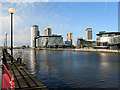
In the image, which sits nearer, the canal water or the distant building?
the canal water

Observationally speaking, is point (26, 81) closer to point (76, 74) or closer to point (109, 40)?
point (76, 74)

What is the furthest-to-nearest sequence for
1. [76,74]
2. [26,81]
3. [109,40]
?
1. [109,40]
2. [76,74]
3. [26,81]

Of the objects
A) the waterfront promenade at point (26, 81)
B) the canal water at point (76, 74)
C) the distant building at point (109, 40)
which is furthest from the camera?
the distant building at point (109, 40)

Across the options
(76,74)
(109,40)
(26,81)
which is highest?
(109,40)

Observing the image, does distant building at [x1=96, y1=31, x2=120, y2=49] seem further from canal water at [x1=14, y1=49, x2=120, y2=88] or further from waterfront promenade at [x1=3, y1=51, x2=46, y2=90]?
waterfront promenade at [x1=3, y1=51, x2=46, y2=90]

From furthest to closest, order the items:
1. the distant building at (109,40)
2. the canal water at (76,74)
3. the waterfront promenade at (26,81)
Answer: the distant building at (109,40)
the canal water at (76,74)
the waterfront promenade at (26,81)

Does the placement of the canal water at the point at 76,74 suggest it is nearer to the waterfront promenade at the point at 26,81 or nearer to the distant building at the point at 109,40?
the waterfront promenade at the point at 26,81

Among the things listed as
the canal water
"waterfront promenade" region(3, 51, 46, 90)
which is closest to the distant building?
the canal water

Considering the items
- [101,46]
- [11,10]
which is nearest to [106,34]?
[101,46]

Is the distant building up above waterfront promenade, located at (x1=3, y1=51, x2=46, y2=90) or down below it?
above

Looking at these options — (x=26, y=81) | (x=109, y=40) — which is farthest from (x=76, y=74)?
(x=109, y=40)

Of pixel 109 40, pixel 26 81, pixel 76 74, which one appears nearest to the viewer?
pixel 26 81

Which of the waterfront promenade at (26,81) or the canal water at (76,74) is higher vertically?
the waterfront promenade at (26,81)

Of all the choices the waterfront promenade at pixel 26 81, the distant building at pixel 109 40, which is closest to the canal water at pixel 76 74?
the waterfront promenade at pixel 26 81
